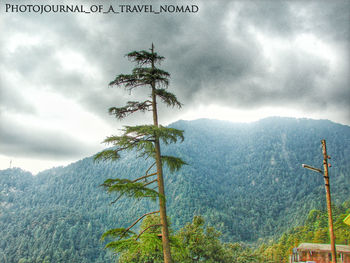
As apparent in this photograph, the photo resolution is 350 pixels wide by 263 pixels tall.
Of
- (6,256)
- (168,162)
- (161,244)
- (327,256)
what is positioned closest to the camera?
(161,244)

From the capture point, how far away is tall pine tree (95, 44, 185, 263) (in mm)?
7688

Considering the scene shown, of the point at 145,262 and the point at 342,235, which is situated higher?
the point at 145,262

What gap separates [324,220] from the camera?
7712 cm

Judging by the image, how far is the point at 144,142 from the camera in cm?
834

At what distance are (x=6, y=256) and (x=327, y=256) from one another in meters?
189

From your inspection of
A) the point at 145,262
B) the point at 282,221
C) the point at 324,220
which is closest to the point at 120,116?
the point at 145,262

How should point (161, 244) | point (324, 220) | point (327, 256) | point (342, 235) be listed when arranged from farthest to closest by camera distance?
1. point (324, 220)
2. point (342, 235)
3. point (327, 256)
4. point (161, 244)

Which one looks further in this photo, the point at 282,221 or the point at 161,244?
the point at 282,221

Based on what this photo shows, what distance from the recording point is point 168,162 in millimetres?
9422

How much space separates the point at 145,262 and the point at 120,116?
14876 mm

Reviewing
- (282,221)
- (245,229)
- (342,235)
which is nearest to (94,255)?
(245,229)

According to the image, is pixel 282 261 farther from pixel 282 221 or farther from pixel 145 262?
pixel 282 221

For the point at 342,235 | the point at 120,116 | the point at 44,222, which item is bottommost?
the point at 44,222

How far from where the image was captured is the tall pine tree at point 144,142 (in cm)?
769
